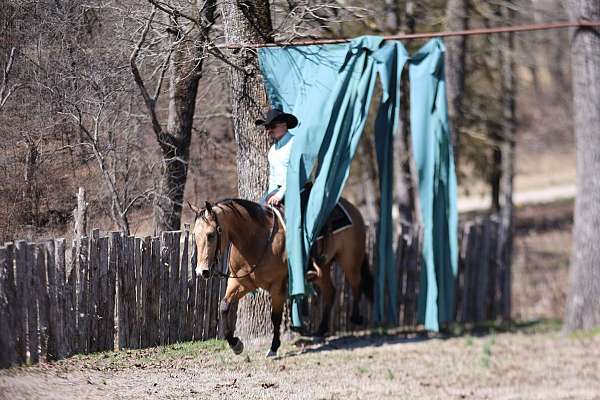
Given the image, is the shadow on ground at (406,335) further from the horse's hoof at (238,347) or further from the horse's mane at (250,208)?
the horse's mane at (250,208)

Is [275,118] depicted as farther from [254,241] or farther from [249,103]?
[254,241]

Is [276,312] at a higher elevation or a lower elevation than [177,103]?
lower

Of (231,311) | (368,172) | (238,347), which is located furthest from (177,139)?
(368,172)

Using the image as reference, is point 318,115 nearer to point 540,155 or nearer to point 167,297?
point 167,297

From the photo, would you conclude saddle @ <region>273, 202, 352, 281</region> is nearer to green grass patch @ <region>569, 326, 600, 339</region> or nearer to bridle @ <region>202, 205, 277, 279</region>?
bridle @ <region>202, 205, 277, 279</region>

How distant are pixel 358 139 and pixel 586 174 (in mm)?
3874

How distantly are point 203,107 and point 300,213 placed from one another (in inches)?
59.2

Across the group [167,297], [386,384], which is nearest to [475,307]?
[386,384]

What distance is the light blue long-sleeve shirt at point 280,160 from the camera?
30.4 feet

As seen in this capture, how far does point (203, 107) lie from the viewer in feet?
31.3

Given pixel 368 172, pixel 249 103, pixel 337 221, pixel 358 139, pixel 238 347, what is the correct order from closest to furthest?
pixel 238 347 < pixel 249 103 < pixel 358 139 < pixel 337 221 < pixel 368 172

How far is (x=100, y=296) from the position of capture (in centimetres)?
759

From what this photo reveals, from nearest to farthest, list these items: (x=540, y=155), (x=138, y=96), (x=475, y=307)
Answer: (x=138, y=96), (x=475, y=307), (x=540, y=155)

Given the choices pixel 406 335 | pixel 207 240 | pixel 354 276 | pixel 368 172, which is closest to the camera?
pixel 207 240
